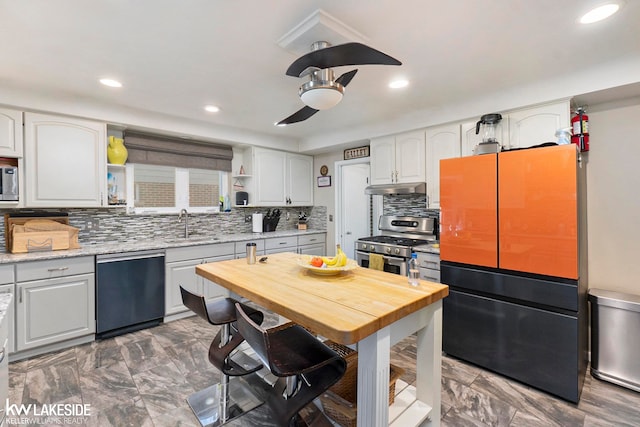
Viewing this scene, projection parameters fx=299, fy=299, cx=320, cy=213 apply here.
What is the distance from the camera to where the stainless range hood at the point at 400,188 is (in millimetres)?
3330

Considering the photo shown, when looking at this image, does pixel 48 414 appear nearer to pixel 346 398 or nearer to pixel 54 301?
pixel 54 301

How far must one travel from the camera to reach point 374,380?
47.1 inches

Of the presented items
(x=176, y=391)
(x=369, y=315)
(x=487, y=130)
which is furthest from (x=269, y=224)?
(x=369, y=315)

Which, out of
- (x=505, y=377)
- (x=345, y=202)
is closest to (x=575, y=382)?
(x=505, y=377)

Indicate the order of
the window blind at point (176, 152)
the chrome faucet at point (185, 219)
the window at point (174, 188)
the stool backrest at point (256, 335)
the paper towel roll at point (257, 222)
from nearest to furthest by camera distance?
the stool backrest at point (256, 335), the window blind at point (176, 152), the window at point (174, 188), the chrome faucet at point (185, 219), the paper towel roll at point (257, 222)

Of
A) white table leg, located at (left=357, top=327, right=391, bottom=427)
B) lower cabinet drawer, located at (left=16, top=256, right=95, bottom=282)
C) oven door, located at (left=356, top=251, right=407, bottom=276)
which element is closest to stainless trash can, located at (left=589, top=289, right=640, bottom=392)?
oven door, located at (left=356, top=251, right=407, bottom=276)

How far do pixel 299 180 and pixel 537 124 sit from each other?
3183mm

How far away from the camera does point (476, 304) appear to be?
94.8 inches

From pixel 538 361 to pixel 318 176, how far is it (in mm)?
3688

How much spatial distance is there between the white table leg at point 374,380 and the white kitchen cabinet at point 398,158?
2.50m

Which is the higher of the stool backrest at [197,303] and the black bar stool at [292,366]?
the stool backrest at [197,303]

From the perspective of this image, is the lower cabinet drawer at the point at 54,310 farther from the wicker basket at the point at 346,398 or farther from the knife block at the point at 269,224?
the wicker basket at the point at 346,398

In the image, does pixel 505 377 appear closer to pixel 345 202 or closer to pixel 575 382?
pixel 575 382

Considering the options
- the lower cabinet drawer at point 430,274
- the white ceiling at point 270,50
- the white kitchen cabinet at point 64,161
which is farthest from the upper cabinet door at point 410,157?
the white kitchen cabinet at point 64,161
